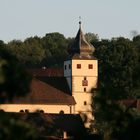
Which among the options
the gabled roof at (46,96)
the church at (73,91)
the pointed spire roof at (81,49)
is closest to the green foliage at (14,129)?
the church at (73,91)

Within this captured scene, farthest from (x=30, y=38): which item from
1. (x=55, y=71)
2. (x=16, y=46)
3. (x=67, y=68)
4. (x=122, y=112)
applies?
(x=122, y=112)

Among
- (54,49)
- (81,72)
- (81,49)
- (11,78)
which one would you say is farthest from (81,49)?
(54,49)

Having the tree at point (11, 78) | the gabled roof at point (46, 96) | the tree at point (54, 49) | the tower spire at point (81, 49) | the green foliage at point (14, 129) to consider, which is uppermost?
the tree at point (54, 49)

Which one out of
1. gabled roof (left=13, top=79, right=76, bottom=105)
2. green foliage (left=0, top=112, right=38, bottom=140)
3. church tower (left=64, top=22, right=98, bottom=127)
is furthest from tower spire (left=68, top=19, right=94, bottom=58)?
green foliage (left=0, top=112, right=38, bottom=140)

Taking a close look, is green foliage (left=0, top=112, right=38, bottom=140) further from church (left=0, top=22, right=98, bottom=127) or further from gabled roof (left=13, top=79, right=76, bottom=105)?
gabled roof (left=13, top=79, right=76, bottom=105)

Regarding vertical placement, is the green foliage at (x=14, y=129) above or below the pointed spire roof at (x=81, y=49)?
below

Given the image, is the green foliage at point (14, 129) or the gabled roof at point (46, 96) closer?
the green foliage at point (14, 129)

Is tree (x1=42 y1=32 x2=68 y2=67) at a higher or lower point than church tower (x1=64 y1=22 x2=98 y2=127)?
higher

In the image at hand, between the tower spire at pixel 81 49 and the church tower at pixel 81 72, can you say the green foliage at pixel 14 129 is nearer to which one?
the church tower at pixel 81 72

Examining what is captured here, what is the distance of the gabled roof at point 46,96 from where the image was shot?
97625 mm

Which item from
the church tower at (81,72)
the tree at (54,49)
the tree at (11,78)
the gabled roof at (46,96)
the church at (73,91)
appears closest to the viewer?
the tree at (11,78)

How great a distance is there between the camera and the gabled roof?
320 ft

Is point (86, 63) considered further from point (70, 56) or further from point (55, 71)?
point (55, 71)

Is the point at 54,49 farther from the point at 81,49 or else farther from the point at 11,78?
the point at 11,78
